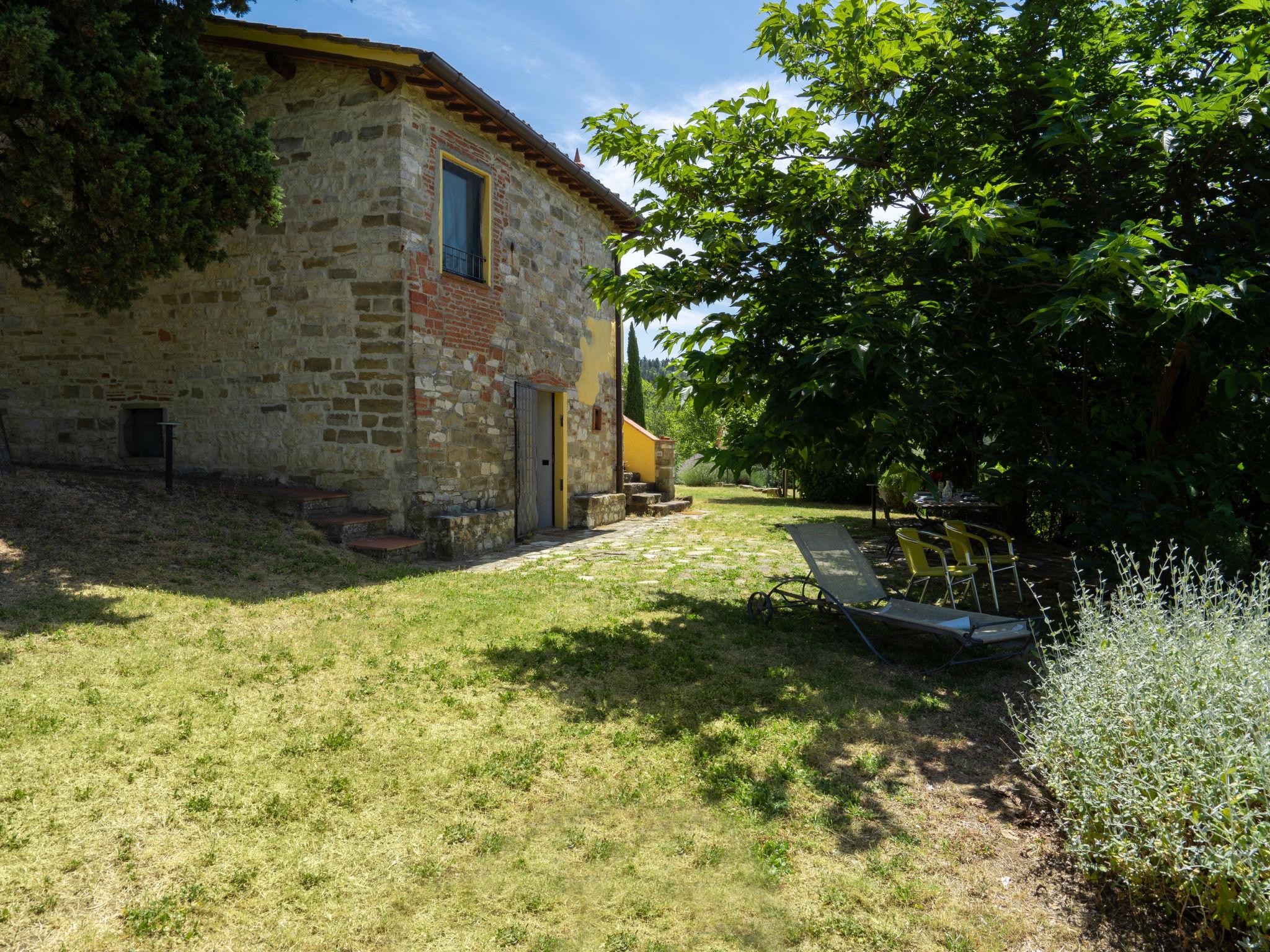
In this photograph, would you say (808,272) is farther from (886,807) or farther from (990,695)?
(886,807)

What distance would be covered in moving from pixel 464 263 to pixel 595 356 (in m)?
3.67

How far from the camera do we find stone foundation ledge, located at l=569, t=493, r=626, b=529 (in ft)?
37.9

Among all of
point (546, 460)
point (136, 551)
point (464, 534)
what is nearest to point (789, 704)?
point (464, 534)

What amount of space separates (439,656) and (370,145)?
619 cm

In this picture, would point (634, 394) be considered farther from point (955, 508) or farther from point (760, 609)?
point (760, 609)

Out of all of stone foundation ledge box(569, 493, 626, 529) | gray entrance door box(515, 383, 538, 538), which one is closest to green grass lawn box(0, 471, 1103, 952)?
gray entrance door box(515, 383, 538, 538)

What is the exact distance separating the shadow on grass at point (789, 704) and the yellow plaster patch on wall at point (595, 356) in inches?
272

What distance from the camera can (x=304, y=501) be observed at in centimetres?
787

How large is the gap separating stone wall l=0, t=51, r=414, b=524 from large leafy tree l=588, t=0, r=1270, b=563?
11.2ft

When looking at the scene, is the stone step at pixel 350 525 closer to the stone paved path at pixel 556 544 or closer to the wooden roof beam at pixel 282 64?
the stone paved path at pixel 556 544

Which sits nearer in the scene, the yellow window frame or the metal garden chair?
the metal garden chair

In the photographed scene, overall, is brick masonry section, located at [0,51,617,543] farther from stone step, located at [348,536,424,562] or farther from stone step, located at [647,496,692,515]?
stone step, located at [647,496,692,515]

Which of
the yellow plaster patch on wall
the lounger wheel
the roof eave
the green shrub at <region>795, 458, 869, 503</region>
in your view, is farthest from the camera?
the green shrub at <region>795, 458, 869, 503</region>

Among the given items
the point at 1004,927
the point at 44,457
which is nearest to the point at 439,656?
the point at 1004,927
